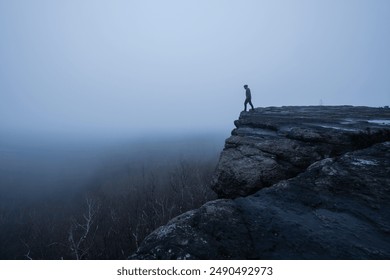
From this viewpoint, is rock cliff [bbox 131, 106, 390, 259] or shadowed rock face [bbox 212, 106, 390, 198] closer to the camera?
rock cliff [bbox 131, 106, 390, 259]

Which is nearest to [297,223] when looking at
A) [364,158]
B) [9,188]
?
[364,158]

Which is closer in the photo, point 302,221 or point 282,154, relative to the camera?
point 302,221

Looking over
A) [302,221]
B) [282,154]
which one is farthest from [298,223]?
[282,154]

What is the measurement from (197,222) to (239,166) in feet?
13.6

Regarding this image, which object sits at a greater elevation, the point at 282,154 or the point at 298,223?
the point at 282,154

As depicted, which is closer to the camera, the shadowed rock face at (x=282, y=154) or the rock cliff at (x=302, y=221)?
the rock cliff at (x=302, y=221)

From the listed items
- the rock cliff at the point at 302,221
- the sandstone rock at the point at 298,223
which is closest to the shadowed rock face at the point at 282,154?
the rock cliff at the point at 302,221

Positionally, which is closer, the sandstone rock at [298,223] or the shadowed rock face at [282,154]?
the sandstone rock at [298,223]

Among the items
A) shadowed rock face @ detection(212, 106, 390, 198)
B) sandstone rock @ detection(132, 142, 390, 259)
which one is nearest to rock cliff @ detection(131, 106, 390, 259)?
sandstone rock @ detection(132, 142, 390, 259)

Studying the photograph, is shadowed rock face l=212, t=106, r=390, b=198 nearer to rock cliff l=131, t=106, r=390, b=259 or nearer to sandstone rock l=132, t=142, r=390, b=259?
rock cliff l=131, t=106, r=390, b=259

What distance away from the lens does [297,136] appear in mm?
7855

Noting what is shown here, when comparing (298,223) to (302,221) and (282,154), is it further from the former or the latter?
(282,154)

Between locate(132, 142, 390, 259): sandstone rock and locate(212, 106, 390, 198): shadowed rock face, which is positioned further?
locate(212, 106, 390, 198): shadowed rock face

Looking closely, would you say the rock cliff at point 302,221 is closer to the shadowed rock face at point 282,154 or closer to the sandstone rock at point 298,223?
the sandstone rock at point 298,223
